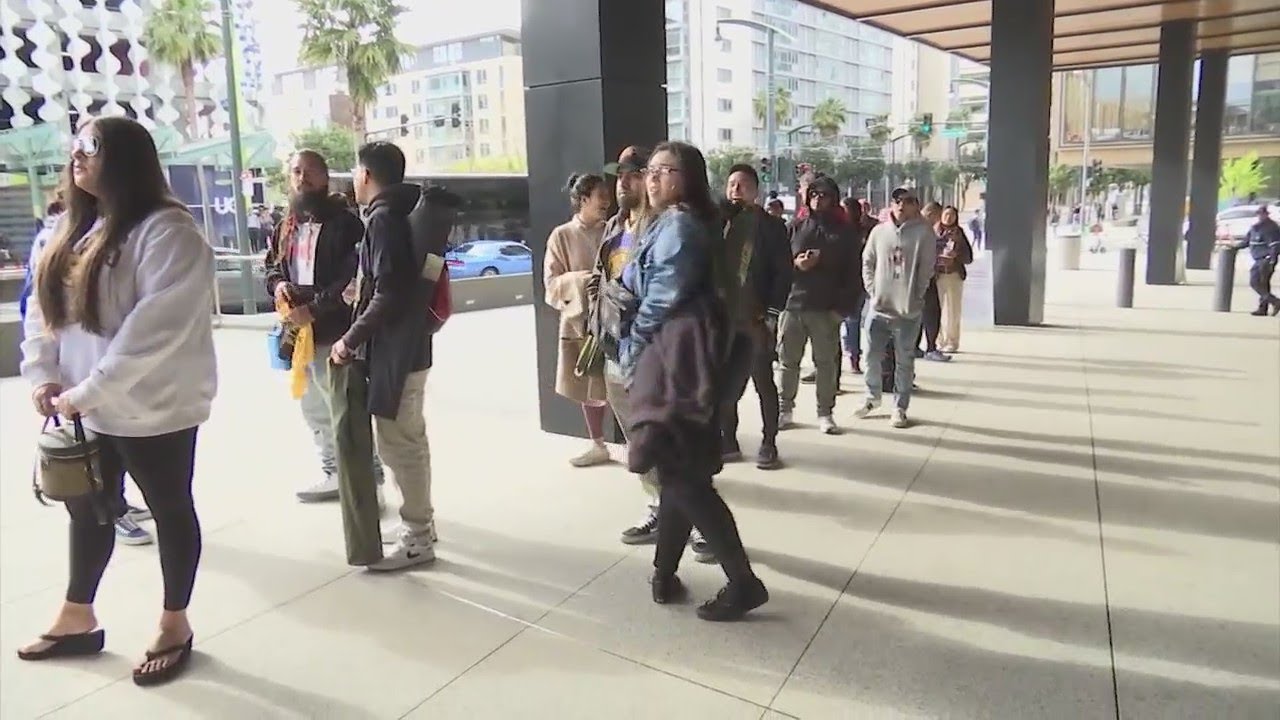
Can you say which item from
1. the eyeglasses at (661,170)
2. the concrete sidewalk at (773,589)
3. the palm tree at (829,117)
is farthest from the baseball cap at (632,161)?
the palm tree at (829,117)

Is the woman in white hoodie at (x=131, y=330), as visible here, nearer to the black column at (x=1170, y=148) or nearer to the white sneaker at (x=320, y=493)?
the white sneaker at (x=320, y=493)

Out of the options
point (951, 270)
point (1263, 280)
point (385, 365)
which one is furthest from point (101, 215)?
point (1263, 280)

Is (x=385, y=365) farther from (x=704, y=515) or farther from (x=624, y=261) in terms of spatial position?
(x=704, y=515)

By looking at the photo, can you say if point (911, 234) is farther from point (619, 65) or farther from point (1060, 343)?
point (1060, 343)

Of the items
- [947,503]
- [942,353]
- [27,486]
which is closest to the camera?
[947,503]

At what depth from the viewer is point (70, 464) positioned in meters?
2.78

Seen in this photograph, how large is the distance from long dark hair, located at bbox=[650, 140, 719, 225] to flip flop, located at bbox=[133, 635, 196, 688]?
2272 millimetres

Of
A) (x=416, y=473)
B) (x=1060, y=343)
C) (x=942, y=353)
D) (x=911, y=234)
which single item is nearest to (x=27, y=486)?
(x=416, y=473)

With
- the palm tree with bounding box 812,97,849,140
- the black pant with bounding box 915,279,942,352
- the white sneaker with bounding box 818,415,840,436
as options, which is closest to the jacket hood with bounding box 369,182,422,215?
the white sneaker with bounding box 818,415,840,436

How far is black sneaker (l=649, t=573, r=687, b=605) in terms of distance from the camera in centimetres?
343

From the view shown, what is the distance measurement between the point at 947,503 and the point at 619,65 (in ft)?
10.8

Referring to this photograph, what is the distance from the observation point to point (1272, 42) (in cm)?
1700

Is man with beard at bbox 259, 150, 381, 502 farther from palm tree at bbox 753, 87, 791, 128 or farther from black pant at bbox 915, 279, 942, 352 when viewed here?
palm tree at bbox 753, 87, 791, 128

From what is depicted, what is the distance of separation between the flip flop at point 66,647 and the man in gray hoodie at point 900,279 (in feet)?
15.8
